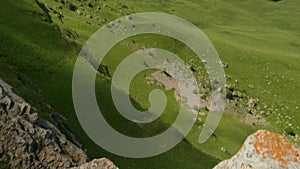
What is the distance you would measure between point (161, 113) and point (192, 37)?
46613 millimetres

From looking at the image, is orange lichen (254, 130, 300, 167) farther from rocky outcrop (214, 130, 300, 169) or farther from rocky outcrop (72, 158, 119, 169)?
rocky outcrop (72, 158, 119, 169)

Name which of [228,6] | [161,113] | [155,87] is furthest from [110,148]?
[228,6]

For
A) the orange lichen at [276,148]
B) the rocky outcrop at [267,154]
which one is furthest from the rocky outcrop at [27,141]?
the orange lichen at [276,148]

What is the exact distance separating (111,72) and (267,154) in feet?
185

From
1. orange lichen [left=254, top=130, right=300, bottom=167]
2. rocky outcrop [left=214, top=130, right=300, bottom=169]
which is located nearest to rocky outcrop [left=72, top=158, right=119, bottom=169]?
rocky outcrop [left=214, top=130, right=300, bottom=169]

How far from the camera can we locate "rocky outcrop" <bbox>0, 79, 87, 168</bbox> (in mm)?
21125

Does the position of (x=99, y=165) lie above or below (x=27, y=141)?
above

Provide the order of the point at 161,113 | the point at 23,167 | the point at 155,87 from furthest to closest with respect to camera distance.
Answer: the point at 155,87
the point at 161,113
the point at 23,167

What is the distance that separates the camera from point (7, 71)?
35.5 metres

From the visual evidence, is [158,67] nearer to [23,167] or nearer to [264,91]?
[264,91]

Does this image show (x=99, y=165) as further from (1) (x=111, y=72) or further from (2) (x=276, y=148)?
(1) (x=111, y=72)

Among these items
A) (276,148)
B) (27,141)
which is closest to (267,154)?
(276,148)

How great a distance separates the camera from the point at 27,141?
22062 millimetres

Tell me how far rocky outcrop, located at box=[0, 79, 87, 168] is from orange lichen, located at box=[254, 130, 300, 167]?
1180 centimetres
